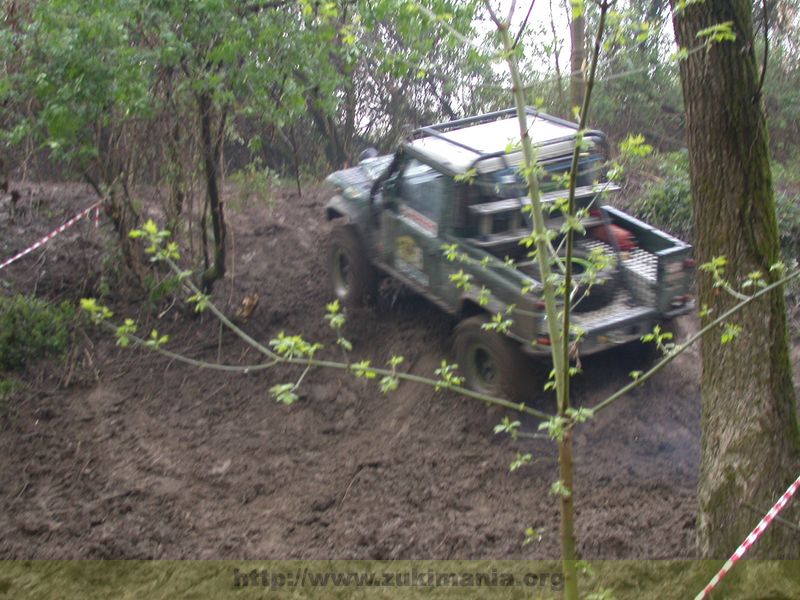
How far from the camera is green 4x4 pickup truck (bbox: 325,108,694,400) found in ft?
25.5

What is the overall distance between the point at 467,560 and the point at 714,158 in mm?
2976

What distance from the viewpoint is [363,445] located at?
8219 millimetres

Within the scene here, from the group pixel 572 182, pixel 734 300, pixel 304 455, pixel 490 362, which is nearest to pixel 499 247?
pixel 490 362

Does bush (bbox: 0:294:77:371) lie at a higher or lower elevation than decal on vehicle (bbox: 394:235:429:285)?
lower

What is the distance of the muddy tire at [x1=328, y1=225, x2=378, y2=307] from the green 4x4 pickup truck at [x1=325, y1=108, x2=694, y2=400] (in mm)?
441

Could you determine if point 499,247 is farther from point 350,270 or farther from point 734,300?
point 734,300

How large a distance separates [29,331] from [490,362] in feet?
14.5

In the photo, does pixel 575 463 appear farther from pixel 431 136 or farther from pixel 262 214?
pixel 262 214

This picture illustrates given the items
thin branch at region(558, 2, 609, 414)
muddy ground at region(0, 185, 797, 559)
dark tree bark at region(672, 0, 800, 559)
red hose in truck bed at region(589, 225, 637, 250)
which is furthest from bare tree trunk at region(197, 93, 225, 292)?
thin branch at region(558, 2, 609, 414)

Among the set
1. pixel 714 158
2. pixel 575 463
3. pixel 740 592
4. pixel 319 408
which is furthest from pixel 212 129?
pixel 740 592

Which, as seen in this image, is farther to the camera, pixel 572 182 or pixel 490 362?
pixel 490 362

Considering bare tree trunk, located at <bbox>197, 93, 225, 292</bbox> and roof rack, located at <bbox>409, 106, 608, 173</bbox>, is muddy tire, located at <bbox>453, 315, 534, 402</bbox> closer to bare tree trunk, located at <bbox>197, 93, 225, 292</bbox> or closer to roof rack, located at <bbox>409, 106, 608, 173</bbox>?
roof rack, located at <bbox>409, 106, 608, 173</bbox>

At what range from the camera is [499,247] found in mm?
8172

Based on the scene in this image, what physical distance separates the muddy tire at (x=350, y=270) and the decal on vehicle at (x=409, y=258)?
625 mm
